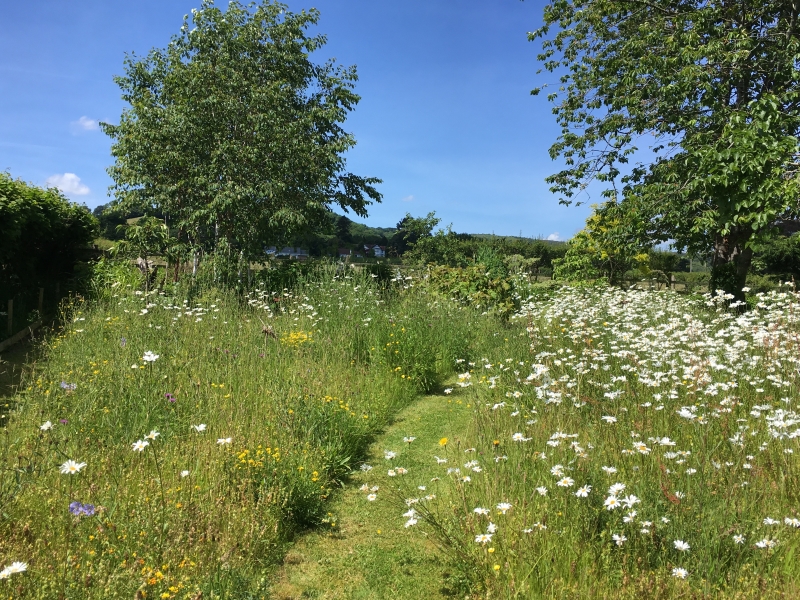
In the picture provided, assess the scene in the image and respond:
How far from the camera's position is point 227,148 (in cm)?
1001

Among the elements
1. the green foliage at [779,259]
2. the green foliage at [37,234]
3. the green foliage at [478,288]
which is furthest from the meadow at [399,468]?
the green foliage at [779,259]

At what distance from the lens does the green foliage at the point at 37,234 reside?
7.26 m

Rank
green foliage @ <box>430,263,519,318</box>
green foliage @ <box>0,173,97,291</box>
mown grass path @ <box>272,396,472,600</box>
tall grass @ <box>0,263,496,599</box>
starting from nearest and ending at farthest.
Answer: tall grass @ <box>0,263,496,599</box>
mown grass path @ <box>272,396,472,600</box>
green foliage @ <box>0,173,97,291</box>
green foliage @ <box>430,263,519,318</box>

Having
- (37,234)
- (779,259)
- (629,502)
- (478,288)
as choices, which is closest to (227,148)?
(37,234)

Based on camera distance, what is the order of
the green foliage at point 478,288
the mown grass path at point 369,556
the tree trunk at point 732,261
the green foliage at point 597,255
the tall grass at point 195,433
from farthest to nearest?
the green foliage at point 597,255 → the tree trunk at point 732,261 → the green foliage at point 478,288 → the mown grass path at point 369,556 → the tall grass at point 195,433

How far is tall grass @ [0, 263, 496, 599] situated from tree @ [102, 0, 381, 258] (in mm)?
3263

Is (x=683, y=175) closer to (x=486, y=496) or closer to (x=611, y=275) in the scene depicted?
(x=611, y=275)

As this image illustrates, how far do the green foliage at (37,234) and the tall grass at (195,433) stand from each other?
1614 mm

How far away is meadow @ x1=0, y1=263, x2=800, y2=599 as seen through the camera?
7.30 ft

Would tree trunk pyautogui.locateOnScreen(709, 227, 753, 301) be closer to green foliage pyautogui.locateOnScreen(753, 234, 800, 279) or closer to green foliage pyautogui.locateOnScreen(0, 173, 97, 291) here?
green foliage pyautogui.locateOnScreen(753, 234, 800, 279)

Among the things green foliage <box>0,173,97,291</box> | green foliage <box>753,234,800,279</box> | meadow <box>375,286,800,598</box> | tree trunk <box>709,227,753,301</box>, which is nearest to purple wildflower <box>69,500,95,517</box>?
meadow <box>375,286,800,598</box>

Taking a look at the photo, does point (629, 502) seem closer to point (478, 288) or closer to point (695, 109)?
point (478, 288)

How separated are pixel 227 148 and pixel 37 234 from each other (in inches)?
142

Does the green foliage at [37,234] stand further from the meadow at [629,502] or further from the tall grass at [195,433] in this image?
the meadow at [629,502]
